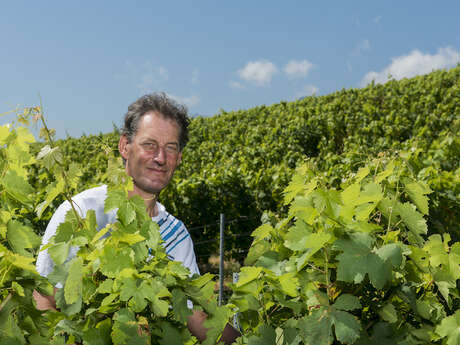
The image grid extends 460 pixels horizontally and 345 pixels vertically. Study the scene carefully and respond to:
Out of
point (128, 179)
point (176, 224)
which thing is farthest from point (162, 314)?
point (176, 224)

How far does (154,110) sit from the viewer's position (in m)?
2.52

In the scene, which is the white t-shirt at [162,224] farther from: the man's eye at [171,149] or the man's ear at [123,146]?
the man's eye at [171,149]

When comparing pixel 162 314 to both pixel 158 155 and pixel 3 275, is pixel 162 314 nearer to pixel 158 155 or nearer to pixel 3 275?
pixel 3 275

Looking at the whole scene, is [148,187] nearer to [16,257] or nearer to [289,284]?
[289,284]

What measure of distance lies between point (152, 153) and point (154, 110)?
0.27m

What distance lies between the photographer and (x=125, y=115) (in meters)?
2.62

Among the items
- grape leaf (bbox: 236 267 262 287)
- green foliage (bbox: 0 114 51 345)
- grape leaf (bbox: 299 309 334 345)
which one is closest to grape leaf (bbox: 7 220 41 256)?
green foliage (bbox: 0 114 51 345)

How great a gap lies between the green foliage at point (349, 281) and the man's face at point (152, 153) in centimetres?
100

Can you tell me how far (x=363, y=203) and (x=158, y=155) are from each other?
125 cm

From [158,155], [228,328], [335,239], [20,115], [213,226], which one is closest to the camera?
[20,115]

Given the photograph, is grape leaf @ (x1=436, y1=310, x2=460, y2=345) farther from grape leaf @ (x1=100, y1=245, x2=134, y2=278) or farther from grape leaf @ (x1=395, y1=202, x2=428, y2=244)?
grape leaf @ (x1=100, y1=245, x2=134, y2=278)

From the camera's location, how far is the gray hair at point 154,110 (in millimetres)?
2516

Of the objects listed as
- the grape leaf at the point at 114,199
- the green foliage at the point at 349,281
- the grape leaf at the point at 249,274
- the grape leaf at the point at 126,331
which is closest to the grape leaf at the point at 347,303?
the green foliage at the point at 349,281

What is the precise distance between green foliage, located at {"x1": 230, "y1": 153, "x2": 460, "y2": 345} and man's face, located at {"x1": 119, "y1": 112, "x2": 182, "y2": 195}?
1.00 m
